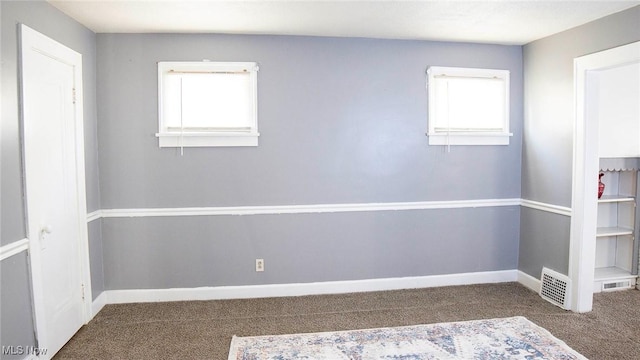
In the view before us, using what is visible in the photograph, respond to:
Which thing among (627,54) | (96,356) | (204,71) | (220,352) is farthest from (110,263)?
(627,54)

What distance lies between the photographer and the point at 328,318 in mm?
3078

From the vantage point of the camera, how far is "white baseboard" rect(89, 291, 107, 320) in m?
3.12

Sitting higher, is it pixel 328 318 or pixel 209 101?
pixel 209 101

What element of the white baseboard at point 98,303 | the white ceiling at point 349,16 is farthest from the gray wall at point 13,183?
the white baseboard at point 98,303

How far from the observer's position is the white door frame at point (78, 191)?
2297 mm

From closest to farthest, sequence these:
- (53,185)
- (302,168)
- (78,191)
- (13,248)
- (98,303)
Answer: (13,248) < (53,185) < (78,191) < (98,303) < (302,168)

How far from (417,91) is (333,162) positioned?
104cm

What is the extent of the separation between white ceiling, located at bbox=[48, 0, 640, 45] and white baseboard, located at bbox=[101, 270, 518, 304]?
7.39 feet

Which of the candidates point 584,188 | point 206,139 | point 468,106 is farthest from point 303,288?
point 584,188

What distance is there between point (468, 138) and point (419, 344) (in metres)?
2.00

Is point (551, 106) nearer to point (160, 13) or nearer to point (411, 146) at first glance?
point (411, 146)

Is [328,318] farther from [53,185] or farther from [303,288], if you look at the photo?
[53,185]

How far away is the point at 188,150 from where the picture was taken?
3.36 m

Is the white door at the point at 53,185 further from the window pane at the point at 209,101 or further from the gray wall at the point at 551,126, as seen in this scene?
the gray wall at the point at 551,126
